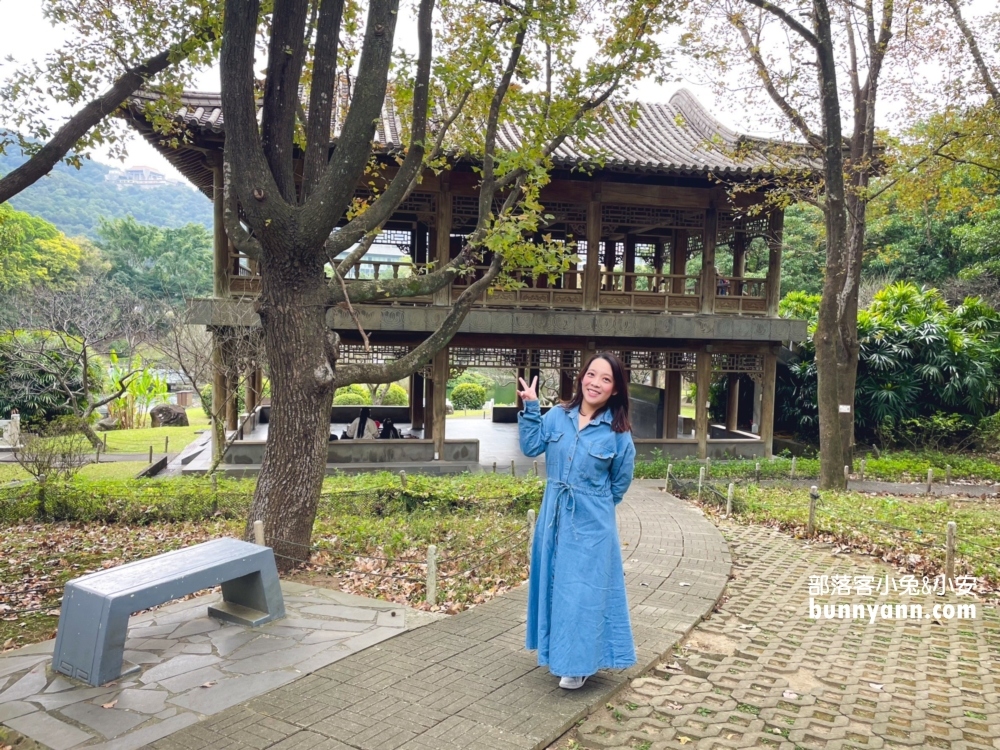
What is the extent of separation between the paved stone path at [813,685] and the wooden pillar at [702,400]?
9.45 m

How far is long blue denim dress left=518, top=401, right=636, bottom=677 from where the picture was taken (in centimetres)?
364

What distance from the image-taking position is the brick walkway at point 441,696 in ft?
10.7

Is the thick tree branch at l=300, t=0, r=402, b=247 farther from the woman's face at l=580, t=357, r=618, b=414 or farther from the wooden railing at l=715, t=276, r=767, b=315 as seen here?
the wooden railing at l=715, t=276, r=767, b=315

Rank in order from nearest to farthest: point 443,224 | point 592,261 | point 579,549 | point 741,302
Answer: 1. point 579,549
2. point 443,224
3. point 592,261
4. point 741,302

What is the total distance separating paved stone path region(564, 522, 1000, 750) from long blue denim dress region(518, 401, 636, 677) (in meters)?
0.36

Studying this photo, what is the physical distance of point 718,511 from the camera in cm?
966

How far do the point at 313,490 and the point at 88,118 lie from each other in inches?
166

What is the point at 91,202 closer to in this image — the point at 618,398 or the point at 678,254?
the point at 678,254

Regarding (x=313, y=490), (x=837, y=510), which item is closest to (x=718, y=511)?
(x=837, y=510)

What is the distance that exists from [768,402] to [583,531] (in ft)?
43.4

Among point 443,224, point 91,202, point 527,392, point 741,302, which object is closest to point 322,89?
point 527,392

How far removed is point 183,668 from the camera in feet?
13.3

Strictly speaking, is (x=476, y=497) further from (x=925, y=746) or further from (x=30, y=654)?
(x=925, y=746)

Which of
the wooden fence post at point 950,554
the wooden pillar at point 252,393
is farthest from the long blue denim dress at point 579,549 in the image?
the wooden pillar at point 252,393
